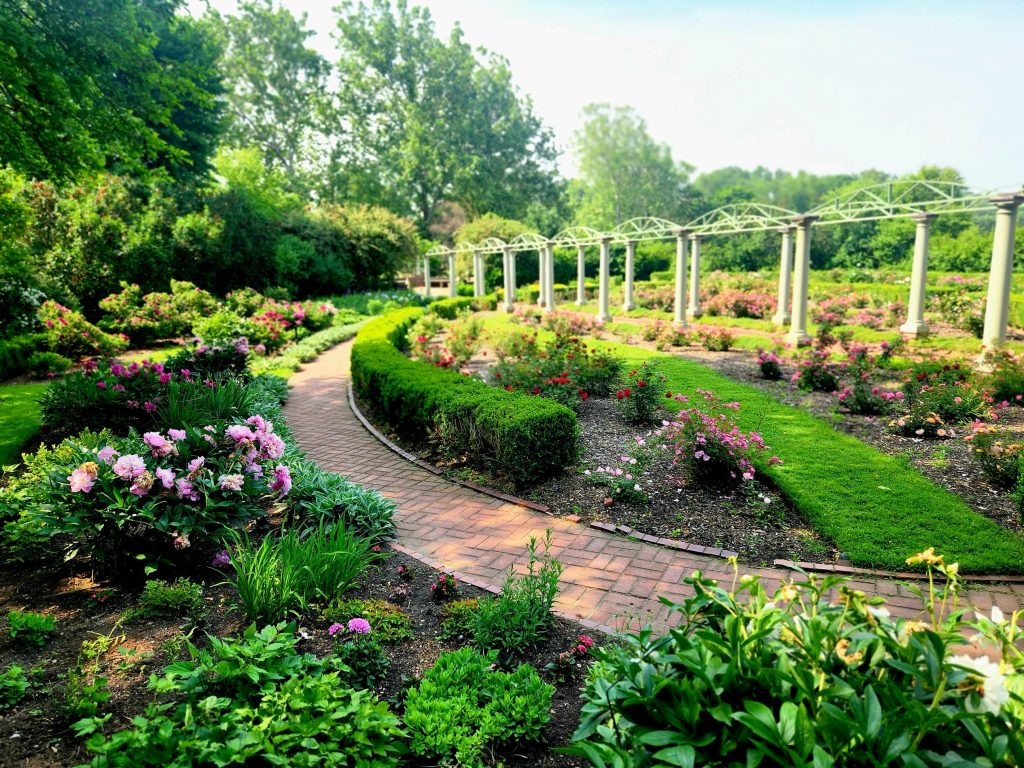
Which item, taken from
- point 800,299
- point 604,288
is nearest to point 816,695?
point 800,299

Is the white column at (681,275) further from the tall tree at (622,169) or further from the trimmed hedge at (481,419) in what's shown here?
the tall tree at (622,169)

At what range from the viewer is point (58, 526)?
4016mm

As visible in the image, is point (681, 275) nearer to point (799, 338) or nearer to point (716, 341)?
point (716, 341)

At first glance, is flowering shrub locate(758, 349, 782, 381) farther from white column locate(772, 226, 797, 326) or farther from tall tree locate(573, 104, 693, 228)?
tall tree locate(573, 104, 693, 228)

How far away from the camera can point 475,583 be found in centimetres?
454

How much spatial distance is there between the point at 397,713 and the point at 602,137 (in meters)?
49.7

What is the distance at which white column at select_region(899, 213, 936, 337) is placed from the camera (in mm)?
13547

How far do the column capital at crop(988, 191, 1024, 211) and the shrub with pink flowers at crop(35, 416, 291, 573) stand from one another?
12.0m

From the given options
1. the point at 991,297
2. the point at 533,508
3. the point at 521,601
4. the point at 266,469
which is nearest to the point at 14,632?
the point at 266,469

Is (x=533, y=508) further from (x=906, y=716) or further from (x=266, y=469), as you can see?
(x=906, y=716)

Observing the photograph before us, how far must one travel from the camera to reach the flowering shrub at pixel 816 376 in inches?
391

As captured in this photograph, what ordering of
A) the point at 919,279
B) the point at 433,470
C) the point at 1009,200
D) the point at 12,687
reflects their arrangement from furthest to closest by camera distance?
the point at 919,279 → the point at 1009,200 → the point at 433,470 → the point at 12,687

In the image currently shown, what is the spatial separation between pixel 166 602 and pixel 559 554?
2698 mm

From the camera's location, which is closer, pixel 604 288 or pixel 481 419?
pixel 481 419
